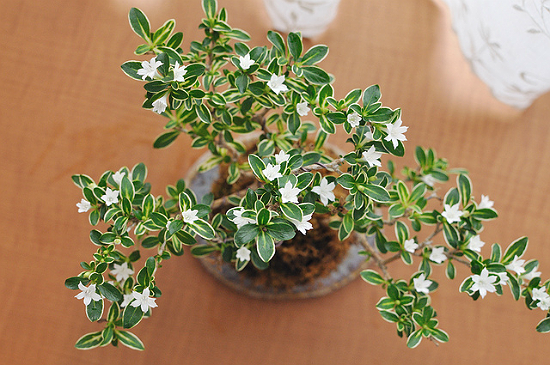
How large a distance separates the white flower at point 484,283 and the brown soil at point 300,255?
0.50 meters

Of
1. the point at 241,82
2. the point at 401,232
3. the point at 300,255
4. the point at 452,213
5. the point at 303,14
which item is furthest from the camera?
the point at 303,14

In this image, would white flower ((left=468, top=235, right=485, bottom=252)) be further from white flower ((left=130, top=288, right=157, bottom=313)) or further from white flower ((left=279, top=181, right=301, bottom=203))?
white flower ((left=130, top=288, right=157, bottom=313))

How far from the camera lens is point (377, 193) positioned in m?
0.92

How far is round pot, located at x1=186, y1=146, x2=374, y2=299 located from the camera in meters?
1.45

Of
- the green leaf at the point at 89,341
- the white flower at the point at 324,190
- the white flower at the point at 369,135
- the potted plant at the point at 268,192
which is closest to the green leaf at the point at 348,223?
the potted plant at the point at 268,192

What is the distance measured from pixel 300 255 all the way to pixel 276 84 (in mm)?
645

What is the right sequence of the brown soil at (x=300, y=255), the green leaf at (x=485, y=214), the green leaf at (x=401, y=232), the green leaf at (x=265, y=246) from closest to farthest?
the green leaf at (x=265, y=246), the green leaf at (x=485, y=214), the green leaf at (x=401, y=232), the brown soil at (x=300, y=255)

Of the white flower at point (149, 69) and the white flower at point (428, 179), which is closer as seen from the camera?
the white flower at point (149, 69)

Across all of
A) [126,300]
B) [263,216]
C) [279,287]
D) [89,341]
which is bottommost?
[89,341]

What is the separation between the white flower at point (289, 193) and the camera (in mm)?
839

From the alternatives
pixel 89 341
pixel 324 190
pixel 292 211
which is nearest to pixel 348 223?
pixel 324 190

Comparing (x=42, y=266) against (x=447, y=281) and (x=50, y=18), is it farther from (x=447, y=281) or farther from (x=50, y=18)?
(x=447, y=281)

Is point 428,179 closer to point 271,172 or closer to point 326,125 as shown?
point 326,125

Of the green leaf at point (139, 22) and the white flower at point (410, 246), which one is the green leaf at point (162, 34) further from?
the white flower at point (410, 246)
